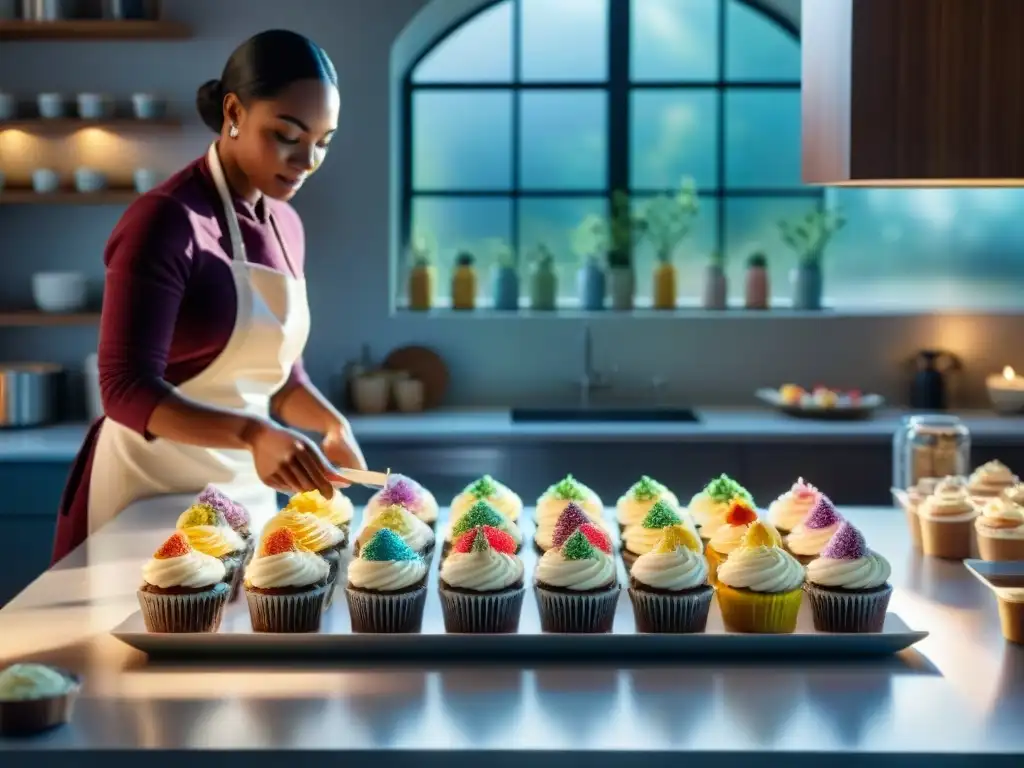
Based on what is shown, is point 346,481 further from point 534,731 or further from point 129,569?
point 534,731

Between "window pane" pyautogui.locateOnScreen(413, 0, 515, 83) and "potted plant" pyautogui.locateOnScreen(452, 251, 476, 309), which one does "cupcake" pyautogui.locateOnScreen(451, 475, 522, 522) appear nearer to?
"potted plant" pyautogui.locateOnScreen(452, 251, 476, 309)

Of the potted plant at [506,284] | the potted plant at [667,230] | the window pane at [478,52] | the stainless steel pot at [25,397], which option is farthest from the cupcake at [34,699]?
the window pane at [478,52]

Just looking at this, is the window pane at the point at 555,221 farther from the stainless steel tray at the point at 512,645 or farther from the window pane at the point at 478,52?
the stainless steel tray at the point at 512,645

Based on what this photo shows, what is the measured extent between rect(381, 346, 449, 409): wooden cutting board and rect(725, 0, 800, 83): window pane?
1474 mm

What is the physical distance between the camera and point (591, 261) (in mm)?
4945

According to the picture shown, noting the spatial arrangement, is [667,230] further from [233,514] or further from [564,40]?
[233,514]

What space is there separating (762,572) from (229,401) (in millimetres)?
1282

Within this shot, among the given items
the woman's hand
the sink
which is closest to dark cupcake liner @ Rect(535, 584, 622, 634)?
the woman's hand

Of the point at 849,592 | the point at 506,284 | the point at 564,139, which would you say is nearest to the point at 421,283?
the point at 506,284

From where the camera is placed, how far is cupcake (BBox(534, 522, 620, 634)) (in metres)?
1.98

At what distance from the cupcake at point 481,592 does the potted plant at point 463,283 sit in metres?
2.96

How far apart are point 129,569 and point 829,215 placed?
10.6 ft

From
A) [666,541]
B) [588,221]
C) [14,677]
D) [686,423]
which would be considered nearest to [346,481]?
[666,541]

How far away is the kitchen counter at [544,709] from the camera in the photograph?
5.07 ft
